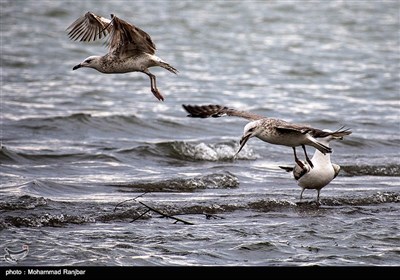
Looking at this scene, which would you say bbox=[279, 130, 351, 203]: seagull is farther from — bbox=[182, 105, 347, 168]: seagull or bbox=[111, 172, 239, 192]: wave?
bbox=[111, 172, 239, 192]: wave

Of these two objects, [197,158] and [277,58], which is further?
[277,58]

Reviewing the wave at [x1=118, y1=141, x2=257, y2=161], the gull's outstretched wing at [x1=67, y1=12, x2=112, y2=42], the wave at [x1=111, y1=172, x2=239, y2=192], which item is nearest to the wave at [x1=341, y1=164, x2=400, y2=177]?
the wave at [x1=118, y1=141, x2=257, y2=161]

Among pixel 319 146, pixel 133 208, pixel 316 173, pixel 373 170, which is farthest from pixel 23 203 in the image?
pixel 373 170

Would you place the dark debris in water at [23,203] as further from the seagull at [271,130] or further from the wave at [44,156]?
the wave at [44,156]

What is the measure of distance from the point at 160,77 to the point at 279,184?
10.0 meters

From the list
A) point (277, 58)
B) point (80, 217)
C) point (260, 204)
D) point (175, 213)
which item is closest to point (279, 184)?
point (260, 204)

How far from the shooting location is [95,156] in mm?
13305

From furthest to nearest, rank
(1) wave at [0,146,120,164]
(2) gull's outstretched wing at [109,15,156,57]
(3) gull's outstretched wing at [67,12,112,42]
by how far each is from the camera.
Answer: (1) wave at [0,146,120,164], (3) gull's outstretched wing at [67,12,112,42], (2) gull's outstretched wing at [109,15,156,57]

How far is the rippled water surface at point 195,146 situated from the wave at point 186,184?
0.08 ft

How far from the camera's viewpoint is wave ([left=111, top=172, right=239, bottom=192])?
1135 cm

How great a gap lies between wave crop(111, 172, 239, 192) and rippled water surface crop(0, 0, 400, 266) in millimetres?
26
